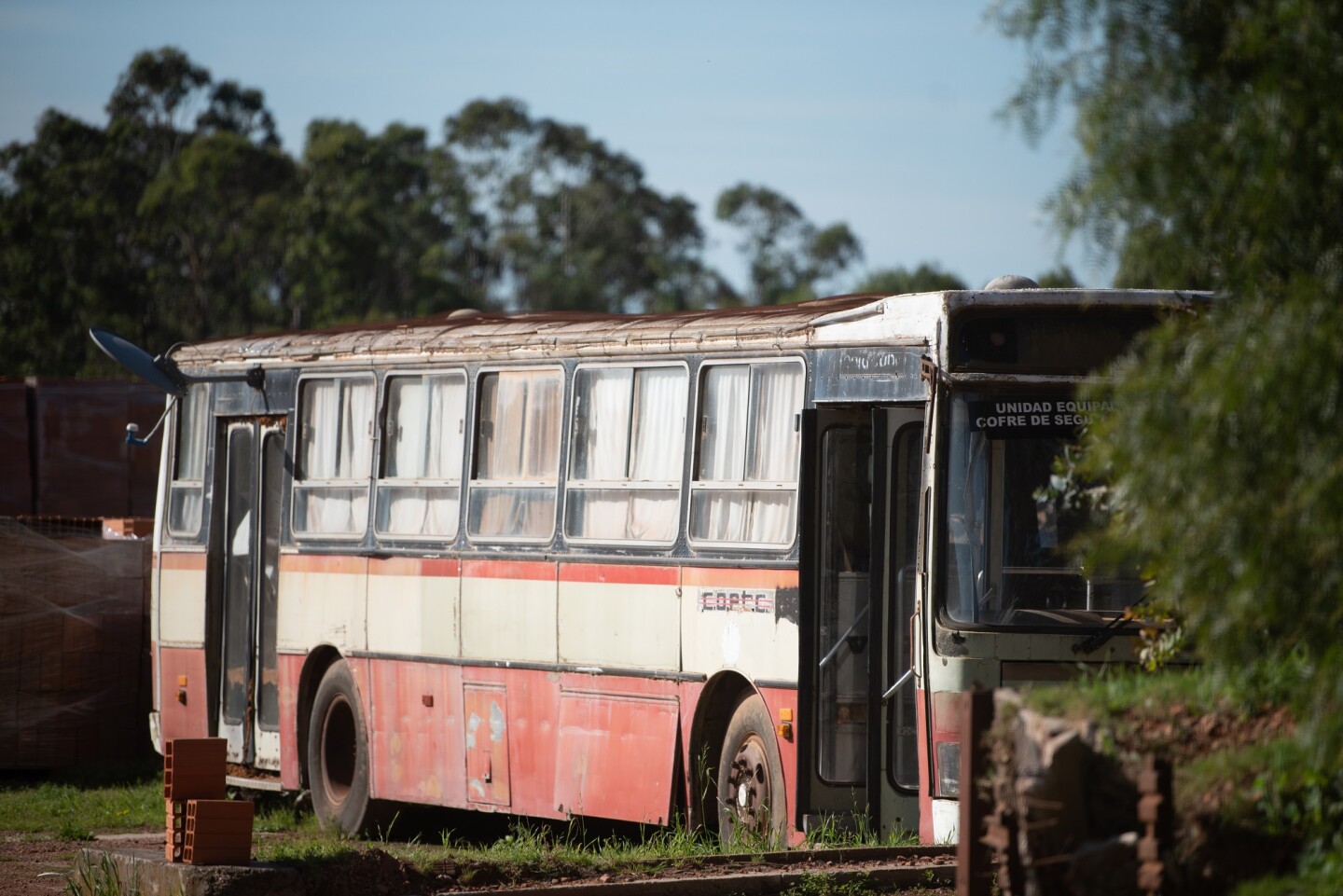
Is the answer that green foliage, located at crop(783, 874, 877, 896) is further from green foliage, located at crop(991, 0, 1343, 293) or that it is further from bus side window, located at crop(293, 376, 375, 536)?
bus side window, located at crop(293, 376, 375, 536)

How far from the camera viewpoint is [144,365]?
16547mm

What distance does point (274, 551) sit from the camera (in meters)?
15.5

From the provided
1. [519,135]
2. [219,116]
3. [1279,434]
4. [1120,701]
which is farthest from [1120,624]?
[519,135]

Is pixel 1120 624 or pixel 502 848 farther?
pixel 502 848

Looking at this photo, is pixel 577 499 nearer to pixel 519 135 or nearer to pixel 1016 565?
pixel 1016 565

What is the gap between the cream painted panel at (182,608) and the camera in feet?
53.3

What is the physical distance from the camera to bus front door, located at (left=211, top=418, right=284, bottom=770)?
15570mm

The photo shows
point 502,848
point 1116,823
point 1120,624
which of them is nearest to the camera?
point 1116,823

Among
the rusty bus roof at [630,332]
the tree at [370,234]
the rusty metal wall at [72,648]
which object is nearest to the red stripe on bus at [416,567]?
the rusty bus roof at [630,332]

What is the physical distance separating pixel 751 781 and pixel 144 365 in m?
7.61

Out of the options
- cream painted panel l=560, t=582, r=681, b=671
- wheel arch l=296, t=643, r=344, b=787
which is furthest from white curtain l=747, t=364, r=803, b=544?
wheel arch l=296, t=643, r=344, b=787

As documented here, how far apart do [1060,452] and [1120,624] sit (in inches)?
34.4

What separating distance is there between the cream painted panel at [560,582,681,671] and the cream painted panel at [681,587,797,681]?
0.12m

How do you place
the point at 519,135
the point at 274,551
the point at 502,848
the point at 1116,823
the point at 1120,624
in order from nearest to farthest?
the point at 1116,823, the point at 1120,624, the point at 502,848, the point at 274,551, the point at 519,135
